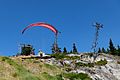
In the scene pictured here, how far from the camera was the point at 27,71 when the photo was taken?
3181 centimetres

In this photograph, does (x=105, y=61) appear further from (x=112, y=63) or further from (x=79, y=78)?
(x=79, y=78)

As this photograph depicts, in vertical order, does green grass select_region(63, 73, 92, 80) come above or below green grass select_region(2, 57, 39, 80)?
below

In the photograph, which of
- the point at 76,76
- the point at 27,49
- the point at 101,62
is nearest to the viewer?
the point at 76,76

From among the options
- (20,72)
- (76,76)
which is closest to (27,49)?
(76,76)

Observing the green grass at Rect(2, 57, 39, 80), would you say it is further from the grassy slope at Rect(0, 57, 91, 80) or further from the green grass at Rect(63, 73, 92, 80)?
the green grass at Rect(63, 73, 92, 80)

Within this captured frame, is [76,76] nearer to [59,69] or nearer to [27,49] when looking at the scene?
[59,69]

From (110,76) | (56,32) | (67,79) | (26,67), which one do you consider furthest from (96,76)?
(56,32)

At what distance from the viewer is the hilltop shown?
99.1 feet

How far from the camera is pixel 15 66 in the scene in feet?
106

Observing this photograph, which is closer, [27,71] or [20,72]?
[20,72]

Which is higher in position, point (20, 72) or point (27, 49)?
point (27, 49)

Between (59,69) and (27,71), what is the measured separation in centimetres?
874

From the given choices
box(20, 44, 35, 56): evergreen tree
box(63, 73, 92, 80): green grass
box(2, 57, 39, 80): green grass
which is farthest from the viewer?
box(20, 44, 35, 56): evergreen tree

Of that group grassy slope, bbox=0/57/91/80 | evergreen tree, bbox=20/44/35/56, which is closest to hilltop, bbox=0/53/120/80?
grassy slope, bbox=0/57/91/80
